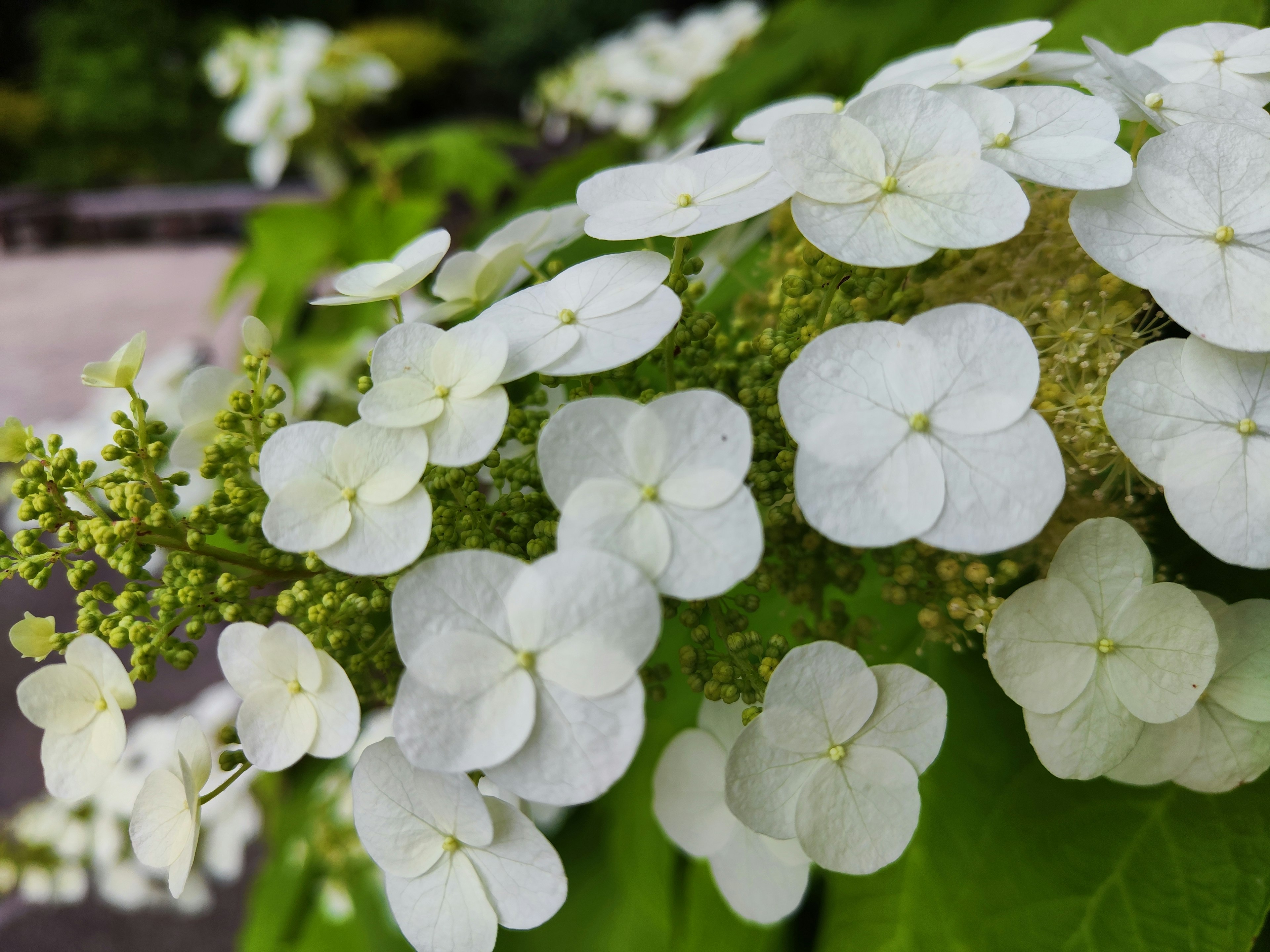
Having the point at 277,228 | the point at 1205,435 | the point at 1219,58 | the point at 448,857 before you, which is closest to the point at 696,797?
the point at 448,857

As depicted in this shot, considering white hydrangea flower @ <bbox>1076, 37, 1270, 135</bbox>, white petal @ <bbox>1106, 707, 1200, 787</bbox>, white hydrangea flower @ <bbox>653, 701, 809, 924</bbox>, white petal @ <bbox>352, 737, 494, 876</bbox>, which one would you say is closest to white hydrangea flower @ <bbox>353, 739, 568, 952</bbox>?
white petal @ <bbox>352, 737, 494, 876</bbox>

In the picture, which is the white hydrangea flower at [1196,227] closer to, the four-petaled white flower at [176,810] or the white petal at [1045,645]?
the white petal at [1045,645]

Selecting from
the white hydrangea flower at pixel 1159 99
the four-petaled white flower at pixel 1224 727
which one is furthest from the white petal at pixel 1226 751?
the white hydrangea flower at pixel 1159 99

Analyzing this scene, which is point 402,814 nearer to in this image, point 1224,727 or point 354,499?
point 354,499

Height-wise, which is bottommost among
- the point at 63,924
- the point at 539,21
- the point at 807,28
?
the point at 63,924

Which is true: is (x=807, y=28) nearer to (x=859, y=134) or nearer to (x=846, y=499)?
(x=859, y=134)

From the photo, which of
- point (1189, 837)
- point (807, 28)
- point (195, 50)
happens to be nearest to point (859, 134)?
point (1189, 837)
